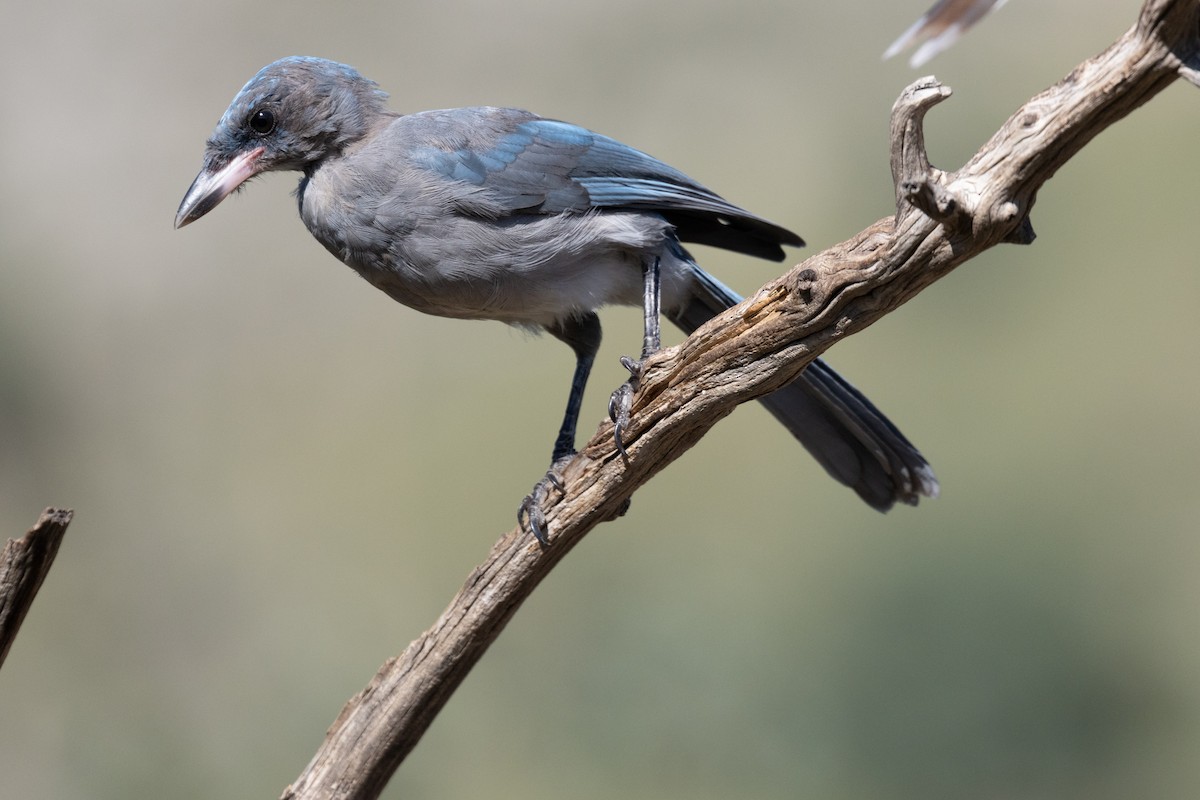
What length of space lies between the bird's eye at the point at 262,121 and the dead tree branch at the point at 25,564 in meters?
0.79

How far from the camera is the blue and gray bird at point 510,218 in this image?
1906 mm

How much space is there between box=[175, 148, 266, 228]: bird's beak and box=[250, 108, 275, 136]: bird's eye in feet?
0.11

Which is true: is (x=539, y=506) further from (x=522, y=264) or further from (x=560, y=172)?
(x=560, y=172)

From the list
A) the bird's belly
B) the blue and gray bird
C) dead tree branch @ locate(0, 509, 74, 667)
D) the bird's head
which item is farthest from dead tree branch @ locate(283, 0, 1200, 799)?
the bird's head

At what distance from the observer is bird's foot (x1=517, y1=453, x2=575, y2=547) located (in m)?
1.85

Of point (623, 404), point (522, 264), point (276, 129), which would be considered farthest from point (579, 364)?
point (276, 129)

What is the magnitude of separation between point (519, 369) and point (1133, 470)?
2.08 m

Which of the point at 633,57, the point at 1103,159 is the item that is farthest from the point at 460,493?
the point at 1103,159

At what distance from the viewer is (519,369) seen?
4.04 meters

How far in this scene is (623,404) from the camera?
5.68ft

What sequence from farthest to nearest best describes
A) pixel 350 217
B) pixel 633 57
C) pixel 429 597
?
pixel 633 57 < pixel 429 597 < pixel 350 217

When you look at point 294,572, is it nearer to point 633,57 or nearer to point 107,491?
point 107,491

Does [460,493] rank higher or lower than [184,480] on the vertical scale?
lower

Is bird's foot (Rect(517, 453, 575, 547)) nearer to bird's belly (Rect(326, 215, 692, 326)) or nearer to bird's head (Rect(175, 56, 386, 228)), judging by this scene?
bird's belly (Rect(326, 215, 692, 326))
